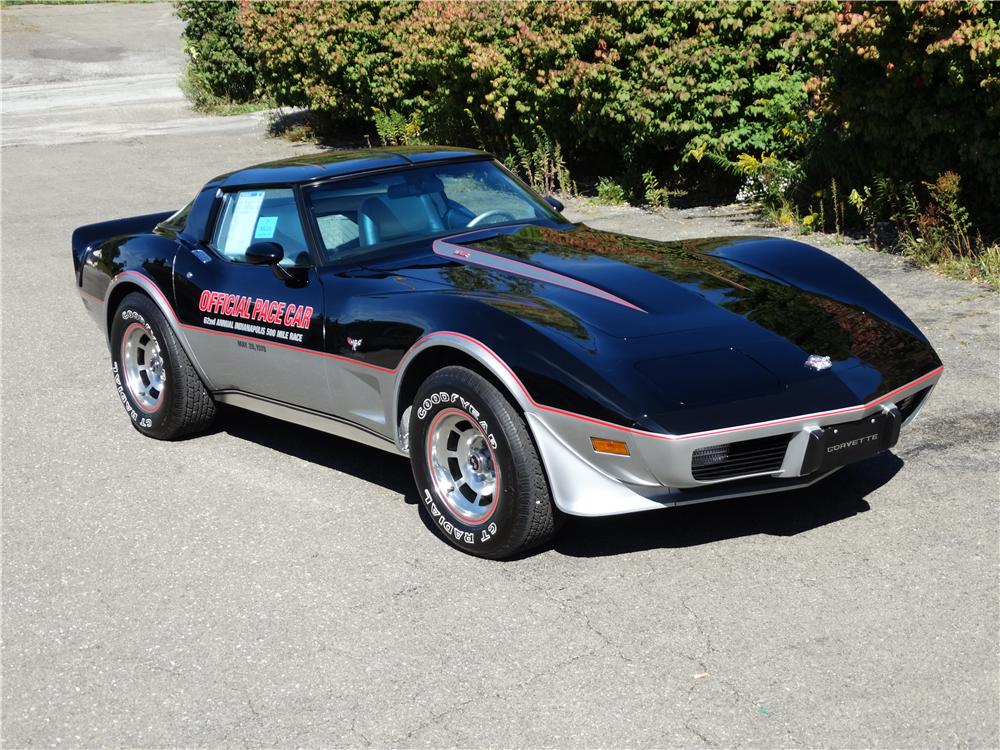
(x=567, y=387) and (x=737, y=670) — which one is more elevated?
(x=567, y=387)

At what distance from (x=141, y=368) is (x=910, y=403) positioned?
13.4ft

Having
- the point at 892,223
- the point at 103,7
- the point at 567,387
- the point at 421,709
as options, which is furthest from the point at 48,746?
the point at 103,7

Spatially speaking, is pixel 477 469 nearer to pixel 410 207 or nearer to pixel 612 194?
pixel 410 207

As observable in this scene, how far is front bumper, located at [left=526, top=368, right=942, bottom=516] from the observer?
404 centimetres

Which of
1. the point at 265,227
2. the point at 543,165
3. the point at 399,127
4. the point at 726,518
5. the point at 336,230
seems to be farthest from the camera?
the point at 399,127

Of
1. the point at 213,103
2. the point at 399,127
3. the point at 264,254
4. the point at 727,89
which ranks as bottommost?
the point at 264,254

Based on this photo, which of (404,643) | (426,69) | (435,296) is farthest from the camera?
(426,69)

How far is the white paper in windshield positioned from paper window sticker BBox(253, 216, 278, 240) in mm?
43

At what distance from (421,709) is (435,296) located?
1790 millimetres

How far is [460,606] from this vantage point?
420 centimetres

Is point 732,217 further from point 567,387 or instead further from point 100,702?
point 100,702

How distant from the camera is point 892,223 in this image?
974cm

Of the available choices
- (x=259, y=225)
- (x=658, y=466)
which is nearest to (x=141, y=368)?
(x=259, y=225)

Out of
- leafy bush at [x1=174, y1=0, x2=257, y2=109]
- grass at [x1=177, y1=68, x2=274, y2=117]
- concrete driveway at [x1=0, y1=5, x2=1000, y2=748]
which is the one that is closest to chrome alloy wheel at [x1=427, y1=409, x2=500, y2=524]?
concrete driveway at [x1=0, y1=5, x2=1000, y2=748]
